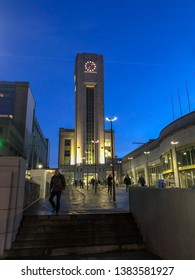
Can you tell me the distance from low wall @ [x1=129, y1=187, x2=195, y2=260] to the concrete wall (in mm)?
4267

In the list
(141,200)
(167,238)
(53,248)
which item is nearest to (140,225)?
(141,200)

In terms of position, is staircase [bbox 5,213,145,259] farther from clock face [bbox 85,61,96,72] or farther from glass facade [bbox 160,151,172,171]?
clock face [bbox 85,61,96,72]

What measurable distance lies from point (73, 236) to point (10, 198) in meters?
2.39

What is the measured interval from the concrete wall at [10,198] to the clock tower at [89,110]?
7746 centimetres

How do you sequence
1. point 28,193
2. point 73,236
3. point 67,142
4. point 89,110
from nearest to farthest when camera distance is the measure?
point 73,236
point 28,193
point 89,110
point 67,142

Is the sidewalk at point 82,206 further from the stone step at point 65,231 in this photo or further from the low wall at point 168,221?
the low wall at point 168,221

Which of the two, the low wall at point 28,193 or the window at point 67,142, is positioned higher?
the window at point 67,142

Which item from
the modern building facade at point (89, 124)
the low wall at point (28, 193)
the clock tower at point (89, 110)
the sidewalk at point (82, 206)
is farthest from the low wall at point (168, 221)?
the clock tower at point (89, 110)

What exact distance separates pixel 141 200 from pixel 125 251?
6.00ft

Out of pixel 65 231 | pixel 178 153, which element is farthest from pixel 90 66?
pixel 65 231

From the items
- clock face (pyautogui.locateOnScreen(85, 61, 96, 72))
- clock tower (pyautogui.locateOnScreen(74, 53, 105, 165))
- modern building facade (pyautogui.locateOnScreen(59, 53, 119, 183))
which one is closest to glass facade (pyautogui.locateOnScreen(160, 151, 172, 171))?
modern building facade (pyautogui.locateOnScreen(59, 53, 119, 183))

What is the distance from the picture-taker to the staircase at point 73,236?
237 inches

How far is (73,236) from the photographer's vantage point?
6699mm

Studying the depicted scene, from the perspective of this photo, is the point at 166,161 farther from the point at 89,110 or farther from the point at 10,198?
the point at 89,110
